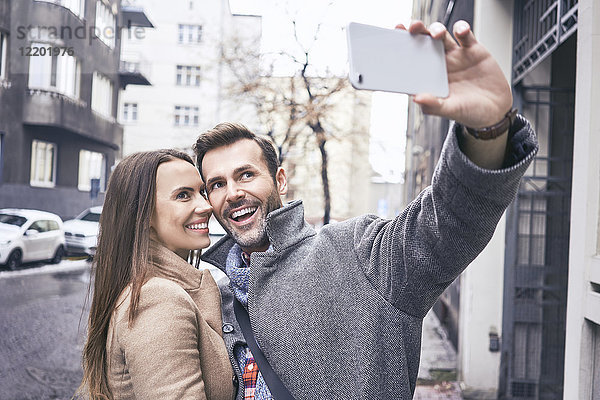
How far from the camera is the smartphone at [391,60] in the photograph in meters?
1.18

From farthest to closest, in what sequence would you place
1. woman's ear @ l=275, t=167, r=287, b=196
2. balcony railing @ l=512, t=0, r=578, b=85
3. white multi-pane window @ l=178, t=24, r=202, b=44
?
white multi-pane window @ l=178, t=24, r=202, b=44, balcony railing @ l=512, t=0, r=578, b=85, woman's ear @ l=275, t=167, r=287, b=196

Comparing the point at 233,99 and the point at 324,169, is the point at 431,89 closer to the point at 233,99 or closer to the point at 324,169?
the point at 233,99

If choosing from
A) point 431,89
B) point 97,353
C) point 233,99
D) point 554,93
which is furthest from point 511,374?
point 233,99

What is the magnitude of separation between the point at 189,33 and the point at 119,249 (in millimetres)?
6480

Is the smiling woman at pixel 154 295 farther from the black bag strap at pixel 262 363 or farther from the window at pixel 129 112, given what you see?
the window at pixel 129 112

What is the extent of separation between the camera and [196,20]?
832cm

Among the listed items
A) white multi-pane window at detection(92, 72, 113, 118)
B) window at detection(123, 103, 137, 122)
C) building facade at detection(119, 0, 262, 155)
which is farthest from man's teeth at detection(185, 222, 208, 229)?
window at detection(123, 103, 137, 122)

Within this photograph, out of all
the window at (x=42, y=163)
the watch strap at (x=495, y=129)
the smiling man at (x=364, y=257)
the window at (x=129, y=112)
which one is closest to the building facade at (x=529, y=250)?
the window at (x=129, y=112)

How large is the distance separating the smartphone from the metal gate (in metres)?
5.22

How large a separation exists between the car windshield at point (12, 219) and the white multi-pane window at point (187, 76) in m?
2.95

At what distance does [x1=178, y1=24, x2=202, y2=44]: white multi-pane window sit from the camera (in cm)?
780

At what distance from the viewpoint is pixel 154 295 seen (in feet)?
6.42

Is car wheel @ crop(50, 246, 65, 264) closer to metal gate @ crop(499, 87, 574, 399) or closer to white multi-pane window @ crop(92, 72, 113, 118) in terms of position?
white multi-pane window @ crop(92, 72, 113, 118)

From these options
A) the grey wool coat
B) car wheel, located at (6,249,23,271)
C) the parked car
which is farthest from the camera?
the parked car
